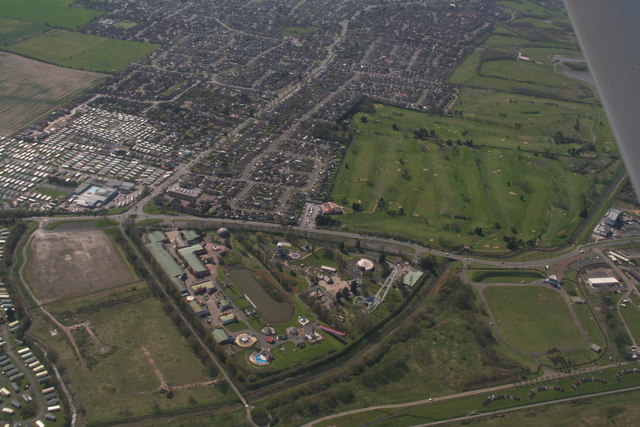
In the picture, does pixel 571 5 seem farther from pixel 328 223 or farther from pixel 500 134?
pixel 500 134

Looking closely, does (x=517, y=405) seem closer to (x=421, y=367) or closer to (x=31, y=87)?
(x=421, y=367)

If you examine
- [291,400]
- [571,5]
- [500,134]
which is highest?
[571,5]

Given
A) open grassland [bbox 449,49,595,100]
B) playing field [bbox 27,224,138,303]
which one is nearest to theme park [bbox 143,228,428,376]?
playing field [bbox 27,224,138,303]

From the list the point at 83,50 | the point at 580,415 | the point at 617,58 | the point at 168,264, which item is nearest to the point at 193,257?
the point at 168,264

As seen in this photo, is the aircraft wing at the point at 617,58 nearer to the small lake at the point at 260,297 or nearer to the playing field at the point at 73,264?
the small lake at the point at 260,297

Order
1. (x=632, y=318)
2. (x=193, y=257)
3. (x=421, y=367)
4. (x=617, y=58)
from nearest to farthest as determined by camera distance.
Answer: (x=617, y=58) → (x=421, y=367) → (x=632, y=318) → (x=193, y=257)

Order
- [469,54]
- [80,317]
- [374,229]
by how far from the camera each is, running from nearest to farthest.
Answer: [80,317]
[374,229]
[469,54]

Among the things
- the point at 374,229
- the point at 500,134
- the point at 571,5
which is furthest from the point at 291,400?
the point at 500,134
